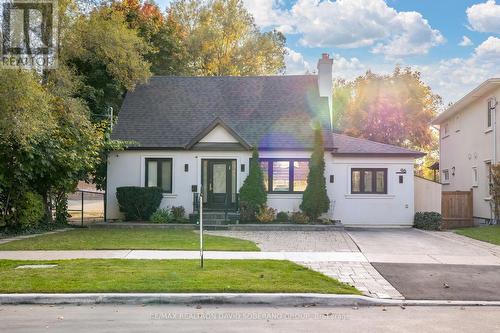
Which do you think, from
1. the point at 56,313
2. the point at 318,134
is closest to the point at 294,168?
the point at 318,134

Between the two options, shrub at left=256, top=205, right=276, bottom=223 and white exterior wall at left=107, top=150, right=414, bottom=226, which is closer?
shrub at left=256, top=205, right=276, bottom=223

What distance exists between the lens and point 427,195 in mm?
21438

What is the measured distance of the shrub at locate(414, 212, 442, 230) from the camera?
1995cm

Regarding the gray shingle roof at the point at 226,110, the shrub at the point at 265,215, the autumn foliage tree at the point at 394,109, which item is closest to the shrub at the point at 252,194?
the shrub at the point at 265,215

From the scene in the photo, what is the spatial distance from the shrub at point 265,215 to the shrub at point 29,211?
816 cm

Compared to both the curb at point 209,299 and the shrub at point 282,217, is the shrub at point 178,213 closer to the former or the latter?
the shrub at point 282,217

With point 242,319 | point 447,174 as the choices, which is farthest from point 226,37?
point 242,319

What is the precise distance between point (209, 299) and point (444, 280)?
4595 millimetres

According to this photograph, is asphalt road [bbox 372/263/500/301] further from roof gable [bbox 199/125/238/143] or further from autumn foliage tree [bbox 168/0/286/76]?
autumn foliage tree [bbox 168/0/286/76]

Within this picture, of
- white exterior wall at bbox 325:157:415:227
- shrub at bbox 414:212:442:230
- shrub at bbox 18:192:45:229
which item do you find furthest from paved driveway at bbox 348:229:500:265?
shrub at bbox 18:192:45:229

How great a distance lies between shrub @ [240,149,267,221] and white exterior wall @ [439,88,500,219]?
31.1 ft

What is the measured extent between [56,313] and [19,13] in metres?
15.6

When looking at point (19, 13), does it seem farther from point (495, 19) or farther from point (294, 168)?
point (495, 19)

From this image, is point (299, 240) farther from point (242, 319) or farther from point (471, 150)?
point (471, 150)
